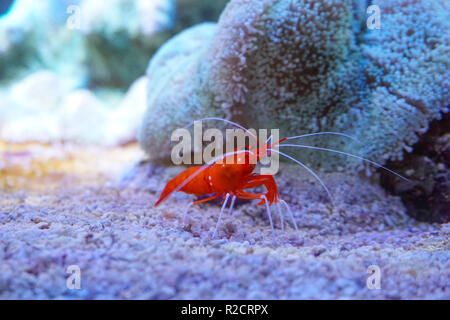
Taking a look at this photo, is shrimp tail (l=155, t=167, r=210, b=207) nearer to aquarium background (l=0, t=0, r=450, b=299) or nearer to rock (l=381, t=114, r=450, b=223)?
aquarium background (l=0, t=0, r=450, b=299)

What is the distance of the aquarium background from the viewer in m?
1.61

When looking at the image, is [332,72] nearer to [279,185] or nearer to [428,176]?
[279,185]

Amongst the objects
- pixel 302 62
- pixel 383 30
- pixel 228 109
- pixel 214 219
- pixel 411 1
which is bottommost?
pixel 214 219

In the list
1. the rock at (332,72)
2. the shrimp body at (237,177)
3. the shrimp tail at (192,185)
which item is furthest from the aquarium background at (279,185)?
the shrimp body at (237,177)

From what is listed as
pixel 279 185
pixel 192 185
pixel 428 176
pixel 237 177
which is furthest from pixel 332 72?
pixel 192 185

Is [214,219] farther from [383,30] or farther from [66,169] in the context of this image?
[66,169]

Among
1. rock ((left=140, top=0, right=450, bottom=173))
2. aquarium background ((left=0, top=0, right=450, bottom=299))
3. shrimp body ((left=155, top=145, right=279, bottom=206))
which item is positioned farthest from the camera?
rock ((left=140, top=0, right=450, bottom=173))

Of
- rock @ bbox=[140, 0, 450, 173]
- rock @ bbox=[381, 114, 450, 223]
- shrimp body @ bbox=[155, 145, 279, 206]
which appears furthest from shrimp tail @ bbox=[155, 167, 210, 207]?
rock @ bbox=[381, 114, 450, 223]

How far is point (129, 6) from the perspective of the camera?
6.63 meters

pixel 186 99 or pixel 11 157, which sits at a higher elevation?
pixel 186 99

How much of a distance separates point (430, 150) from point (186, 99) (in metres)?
2.70

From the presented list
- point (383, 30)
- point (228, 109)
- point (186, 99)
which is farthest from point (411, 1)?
point (186, 99)

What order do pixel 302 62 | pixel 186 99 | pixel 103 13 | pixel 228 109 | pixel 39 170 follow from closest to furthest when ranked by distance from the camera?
1. pixel 302 62
2. pixel 228 109
3. pixel 186 99
4. pixel 39 170
5. pixel 103 13

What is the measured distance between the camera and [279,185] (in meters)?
3.42
